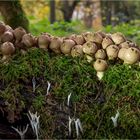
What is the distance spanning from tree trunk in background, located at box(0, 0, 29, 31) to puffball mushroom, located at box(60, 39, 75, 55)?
1206 mm

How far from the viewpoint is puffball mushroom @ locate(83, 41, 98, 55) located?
208 centimetres

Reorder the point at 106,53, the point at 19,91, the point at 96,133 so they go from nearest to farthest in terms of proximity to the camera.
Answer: the point at 96,133, the point at 19,91, the point at 106,53

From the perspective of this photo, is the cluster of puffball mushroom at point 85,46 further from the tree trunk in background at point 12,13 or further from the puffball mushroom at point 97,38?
the tree trunk in background at point 12,13

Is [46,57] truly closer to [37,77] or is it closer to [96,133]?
[37,77]

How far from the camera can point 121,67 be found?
206cm

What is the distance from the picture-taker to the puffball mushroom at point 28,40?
218 centimetres

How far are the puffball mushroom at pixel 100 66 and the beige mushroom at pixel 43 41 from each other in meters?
0.36

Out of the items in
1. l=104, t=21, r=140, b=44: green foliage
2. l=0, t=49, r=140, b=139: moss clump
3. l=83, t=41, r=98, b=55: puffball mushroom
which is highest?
l=83, t=41, r=98, b=55: puffball mushroom

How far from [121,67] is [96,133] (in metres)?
0.46

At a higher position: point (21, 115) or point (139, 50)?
point (139, 50)

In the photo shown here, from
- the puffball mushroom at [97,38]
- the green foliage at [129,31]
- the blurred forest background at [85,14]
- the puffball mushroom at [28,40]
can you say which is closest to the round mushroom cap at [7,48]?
the puffball mushroom at [28,40]

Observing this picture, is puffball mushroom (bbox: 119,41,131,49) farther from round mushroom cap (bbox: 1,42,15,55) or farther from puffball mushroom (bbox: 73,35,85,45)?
round mushroom cap (bbox: 1,42,15,55)

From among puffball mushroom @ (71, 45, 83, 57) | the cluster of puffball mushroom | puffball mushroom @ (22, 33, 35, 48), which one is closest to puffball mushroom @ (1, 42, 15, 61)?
the cluster of puffball mushroom

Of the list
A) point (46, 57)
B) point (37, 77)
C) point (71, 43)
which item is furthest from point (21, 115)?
point (71, 43)
